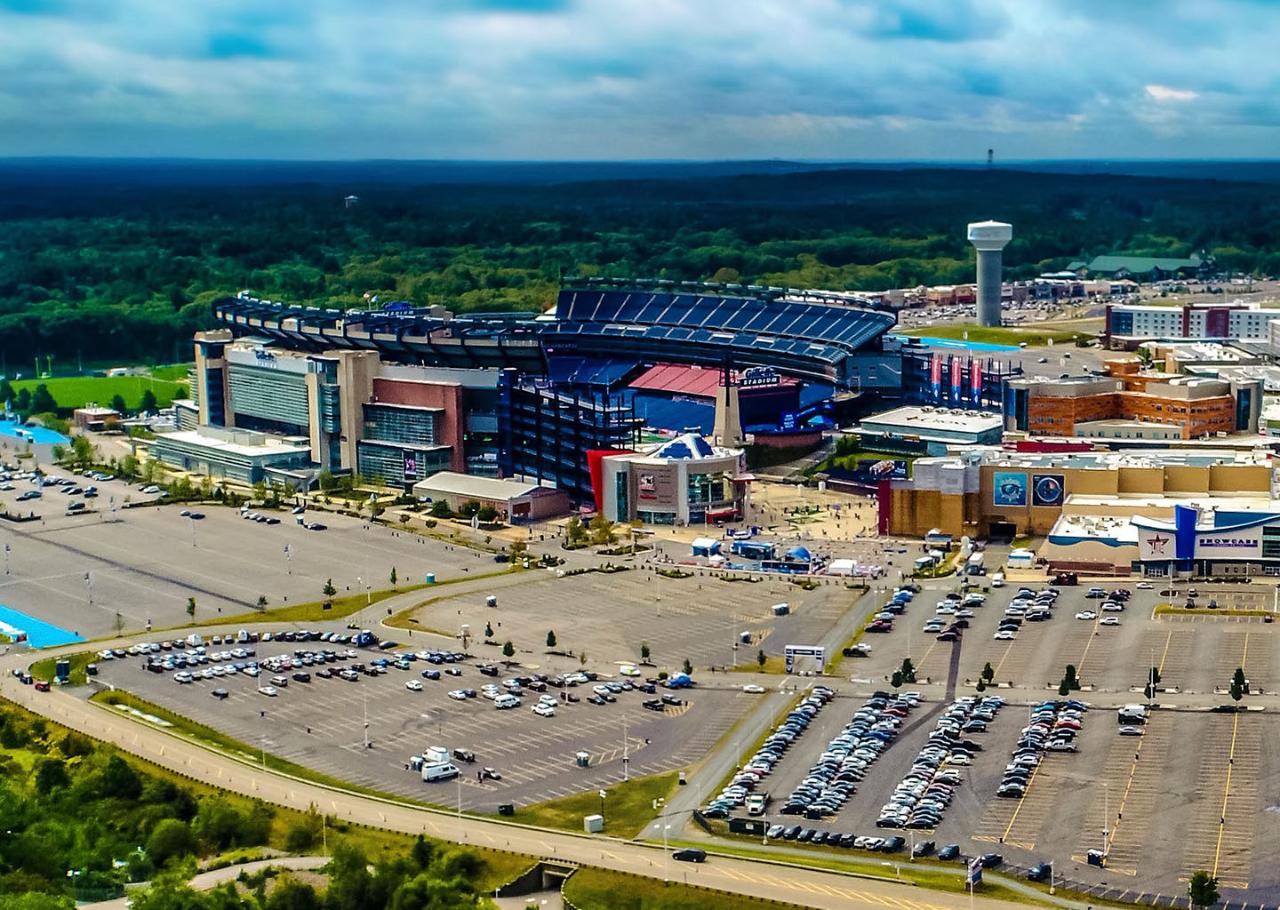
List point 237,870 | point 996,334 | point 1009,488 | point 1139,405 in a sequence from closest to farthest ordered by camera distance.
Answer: point 237,870, point 1009,488, point 1139,405, point 996,334

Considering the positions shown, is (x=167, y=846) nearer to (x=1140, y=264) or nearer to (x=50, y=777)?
(x=50, y=777)

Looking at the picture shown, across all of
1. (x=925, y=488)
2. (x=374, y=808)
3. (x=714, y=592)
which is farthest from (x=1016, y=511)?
(x=374, y=808)

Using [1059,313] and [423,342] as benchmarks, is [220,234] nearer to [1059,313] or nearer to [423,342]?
[1059,313]

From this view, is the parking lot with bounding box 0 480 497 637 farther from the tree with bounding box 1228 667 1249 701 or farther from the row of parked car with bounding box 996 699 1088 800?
the tree with bounding box 1228 667 1249 701

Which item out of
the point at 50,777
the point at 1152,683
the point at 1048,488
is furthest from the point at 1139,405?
the point at 50,777

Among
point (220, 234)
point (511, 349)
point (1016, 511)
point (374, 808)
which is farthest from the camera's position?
point (220, 234)
